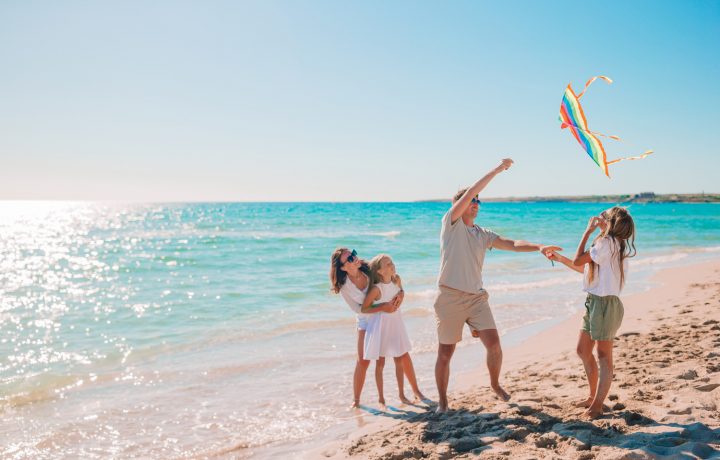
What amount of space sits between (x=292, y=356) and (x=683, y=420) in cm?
524

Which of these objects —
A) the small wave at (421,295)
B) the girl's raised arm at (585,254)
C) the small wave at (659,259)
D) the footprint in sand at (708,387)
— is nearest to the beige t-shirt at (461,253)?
the girl's raised arm at (585,254)

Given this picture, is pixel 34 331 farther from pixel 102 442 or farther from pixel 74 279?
pixel 74 279

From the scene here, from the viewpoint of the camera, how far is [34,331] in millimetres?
9617

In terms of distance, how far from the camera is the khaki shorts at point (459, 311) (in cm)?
462

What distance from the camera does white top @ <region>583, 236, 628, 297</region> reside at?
13.2ft

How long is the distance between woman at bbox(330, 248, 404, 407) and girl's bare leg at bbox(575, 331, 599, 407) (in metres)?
1.82

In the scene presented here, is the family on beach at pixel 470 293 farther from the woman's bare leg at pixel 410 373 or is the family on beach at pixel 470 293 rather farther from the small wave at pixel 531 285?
the small wave at pixel 531 285

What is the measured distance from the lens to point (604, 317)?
4020 mm

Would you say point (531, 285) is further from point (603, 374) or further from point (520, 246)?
point (603, 374)

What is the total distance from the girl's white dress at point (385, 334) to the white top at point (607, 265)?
206 centimetres

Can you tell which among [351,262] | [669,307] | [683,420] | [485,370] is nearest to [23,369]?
[351,262]

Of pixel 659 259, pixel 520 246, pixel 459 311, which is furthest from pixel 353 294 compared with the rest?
pixel 659 259

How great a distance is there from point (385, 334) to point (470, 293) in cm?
125

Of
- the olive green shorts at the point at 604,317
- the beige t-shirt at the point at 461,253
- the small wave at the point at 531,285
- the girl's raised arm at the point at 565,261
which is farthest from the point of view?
the small wave at the point at 531,285
